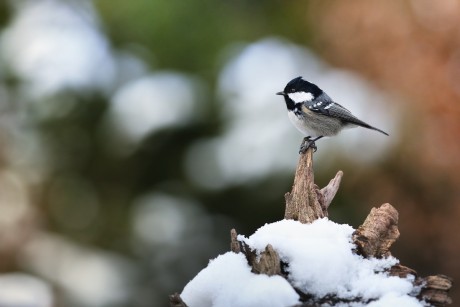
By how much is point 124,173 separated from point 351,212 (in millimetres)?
1824

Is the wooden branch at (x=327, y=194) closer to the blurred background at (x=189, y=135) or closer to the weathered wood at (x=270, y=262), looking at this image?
the weathered wood at (x=270, y=262)

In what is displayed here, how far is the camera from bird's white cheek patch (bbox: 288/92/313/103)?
3.03 meters

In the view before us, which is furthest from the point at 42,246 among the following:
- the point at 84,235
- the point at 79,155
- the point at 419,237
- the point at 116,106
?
the point at 419,237

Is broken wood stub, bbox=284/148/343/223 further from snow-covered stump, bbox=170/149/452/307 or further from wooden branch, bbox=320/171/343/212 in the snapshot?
snow-covered stump, bbox=170/149/452/307

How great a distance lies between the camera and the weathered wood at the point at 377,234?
5.36ft

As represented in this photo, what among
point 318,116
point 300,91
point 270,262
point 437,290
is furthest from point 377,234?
point 318,116

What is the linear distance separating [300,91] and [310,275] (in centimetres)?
158

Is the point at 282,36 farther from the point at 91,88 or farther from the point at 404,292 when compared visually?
the point at 404,292

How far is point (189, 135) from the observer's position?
5199 millimetres

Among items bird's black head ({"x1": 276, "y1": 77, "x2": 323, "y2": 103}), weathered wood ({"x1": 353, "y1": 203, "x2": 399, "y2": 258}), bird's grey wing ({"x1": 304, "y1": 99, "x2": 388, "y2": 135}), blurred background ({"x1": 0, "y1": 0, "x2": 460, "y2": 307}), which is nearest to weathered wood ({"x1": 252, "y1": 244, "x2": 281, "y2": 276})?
weathered wood ({"x1": 353, "y1": 203, "x2": 399, "y2": 258})

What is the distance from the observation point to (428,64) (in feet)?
17.3

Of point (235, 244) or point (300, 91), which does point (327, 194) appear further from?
point (300, 91)

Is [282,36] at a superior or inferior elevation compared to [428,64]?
superior

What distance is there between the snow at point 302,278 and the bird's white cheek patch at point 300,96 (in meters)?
1.48
